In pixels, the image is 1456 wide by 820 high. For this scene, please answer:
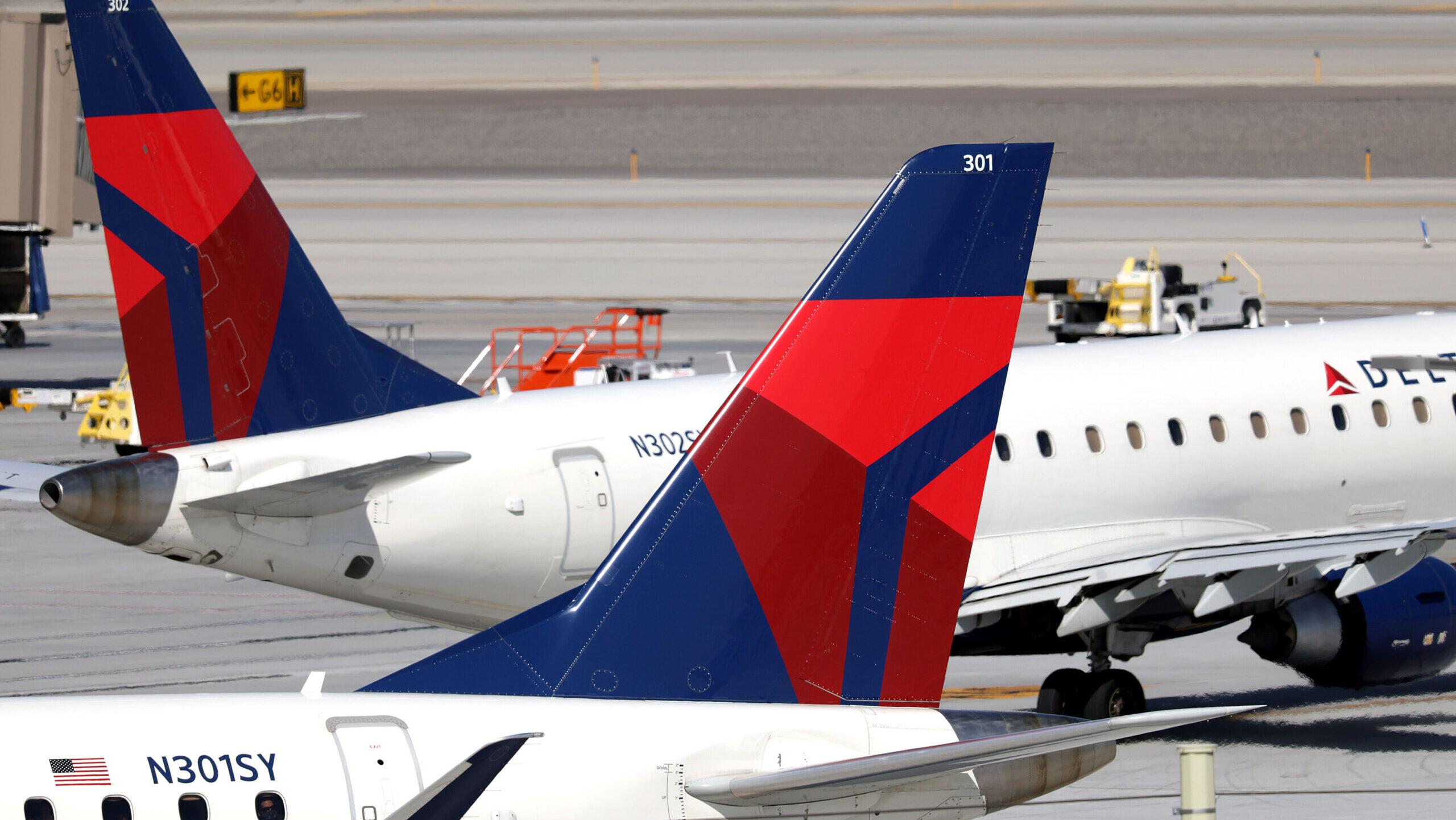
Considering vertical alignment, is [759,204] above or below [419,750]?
above

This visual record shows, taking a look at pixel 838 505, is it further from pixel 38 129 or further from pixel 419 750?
pixel 38 129

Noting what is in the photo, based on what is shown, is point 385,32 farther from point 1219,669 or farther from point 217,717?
point 217,717

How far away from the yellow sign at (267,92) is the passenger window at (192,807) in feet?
322

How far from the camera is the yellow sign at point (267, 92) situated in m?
A: 105

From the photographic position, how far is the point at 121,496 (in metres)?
18.7

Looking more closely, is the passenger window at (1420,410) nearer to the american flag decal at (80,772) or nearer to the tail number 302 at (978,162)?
the tail number 302 at (978,162)

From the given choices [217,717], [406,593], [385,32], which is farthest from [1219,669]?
[385,32]

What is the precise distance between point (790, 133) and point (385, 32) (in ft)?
117

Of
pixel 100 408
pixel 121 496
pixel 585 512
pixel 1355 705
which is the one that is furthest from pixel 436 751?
pixel 100 408

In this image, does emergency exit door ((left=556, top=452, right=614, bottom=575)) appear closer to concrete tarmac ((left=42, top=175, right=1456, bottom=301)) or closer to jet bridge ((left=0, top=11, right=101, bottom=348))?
jet bridge ((left=0, top=11, right=101, bottom=348))

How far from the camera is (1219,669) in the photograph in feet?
86.7

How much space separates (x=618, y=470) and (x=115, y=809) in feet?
40.4

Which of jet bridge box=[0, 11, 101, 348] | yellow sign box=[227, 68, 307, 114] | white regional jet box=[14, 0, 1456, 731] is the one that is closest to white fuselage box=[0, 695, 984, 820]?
white regional jet box=[14, 0, 1456, 731]

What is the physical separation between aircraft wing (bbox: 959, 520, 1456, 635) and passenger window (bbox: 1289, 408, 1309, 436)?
300 cm
